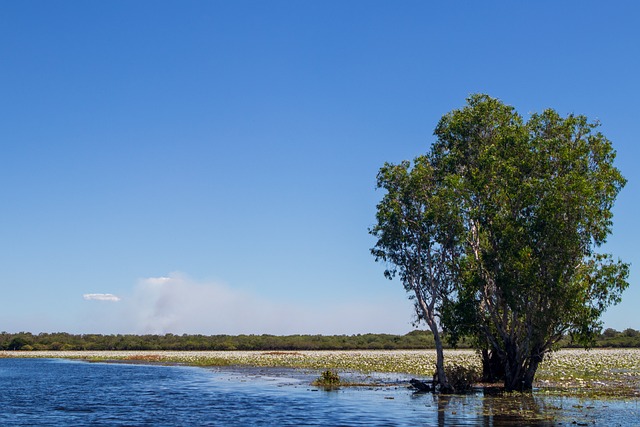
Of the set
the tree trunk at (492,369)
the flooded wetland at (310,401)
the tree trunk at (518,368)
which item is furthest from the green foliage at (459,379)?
the tree trunk at (518,368)

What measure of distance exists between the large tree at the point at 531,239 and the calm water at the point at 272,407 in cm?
555

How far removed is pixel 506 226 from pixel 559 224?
3.52 meters

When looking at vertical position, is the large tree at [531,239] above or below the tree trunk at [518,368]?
above

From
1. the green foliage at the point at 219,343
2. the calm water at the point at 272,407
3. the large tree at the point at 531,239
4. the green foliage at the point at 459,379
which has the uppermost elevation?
the large tree at the point at 531,239

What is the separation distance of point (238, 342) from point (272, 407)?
419 ft

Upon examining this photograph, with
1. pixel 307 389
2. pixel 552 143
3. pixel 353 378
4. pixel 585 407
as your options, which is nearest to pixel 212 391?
pixel 307 389

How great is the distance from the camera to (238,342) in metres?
167

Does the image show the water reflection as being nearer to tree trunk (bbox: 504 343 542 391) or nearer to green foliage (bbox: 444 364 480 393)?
tree trunk (bbox: 504 343 542 391)

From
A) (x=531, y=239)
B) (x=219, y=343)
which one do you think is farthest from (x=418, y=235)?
(x=219, y=343)

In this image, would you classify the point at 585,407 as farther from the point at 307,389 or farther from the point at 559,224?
the point at 307,389

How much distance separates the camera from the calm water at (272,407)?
3506 cm

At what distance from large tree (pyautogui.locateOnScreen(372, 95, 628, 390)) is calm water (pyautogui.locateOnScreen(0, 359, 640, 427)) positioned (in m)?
5.55

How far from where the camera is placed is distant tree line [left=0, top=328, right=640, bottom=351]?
15750 centimetres

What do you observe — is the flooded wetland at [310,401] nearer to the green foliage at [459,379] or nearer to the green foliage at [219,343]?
the green foliage at [459,379]
